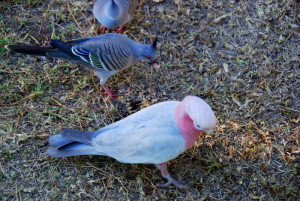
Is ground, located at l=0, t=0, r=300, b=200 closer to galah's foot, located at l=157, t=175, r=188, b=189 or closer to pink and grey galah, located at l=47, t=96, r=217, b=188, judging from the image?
galah's foot, located at l=157, t=175, r=188, b=189

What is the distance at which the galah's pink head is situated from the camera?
7.74 feet

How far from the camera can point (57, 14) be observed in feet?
12.9

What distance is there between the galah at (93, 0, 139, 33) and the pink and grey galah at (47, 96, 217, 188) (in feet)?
3.89

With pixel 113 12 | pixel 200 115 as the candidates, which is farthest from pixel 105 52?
pixel 200 115

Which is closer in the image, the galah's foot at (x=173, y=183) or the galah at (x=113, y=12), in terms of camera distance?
the galah's foot at (x=173, y=183)

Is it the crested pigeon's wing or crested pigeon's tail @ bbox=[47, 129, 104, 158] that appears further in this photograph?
the crested pigeon's wing

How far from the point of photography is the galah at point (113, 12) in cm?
346

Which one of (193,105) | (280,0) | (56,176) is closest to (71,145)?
(56,176)

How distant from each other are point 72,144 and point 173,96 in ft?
3.42

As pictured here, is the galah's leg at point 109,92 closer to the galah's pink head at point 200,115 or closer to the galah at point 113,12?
the galah at point 113,12

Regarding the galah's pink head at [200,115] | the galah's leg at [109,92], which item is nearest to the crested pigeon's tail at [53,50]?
the galah's leg at [109,92]

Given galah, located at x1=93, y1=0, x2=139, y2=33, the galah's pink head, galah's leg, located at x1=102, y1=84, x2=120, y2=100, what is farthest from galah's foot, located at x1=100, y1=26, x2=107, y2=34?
the galah's pink head

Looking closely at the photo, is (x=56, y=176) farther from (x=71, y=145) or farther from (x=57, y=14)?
(x=57, y=14)

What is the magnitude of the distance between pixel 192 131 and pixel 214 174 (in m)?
0.54
